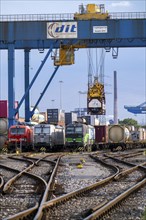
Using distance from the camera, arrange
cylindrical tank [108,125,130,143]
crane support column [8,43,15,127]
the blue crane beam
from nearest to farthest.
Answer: the blue crane beam
crane support column [8,43,15,127]
cylindrical tank [108,125,130,143]

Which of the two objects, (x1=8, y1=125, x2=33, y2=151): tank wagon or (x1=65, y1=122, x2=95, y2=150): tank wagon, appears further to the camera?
(x1=65, y1=122, x2=95, y2=150): tank wagon

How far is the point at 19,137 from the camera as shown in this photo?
127ft

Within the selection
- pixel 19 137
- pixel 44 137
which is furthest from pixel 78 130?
pixel 19 137

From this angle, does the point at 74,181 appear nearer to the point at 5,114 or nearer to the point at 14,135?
the point at 14,135

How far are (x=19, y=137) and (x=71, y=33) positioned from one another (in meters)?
9.35

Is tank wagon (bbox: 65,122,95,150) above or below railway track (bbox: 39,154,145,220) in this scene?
above

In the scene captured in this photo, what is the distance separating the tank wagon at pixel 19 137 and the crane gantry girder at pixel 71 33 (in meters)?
2.95

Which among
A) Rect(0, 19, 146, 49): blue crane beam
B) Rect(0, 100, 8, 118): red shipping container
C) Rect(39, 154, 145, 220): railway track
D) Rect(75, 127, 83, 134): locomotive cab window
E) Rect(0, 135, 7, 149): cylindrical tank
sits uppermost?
Rect(0, 19, 146, 49): blue crane beam

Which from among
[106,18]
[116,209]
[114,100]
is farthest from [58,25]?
[114,100]

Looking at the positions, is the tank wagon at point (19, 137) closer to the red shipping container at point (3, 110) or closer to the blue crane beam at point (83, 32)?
the red shipping container at point (3, 110)

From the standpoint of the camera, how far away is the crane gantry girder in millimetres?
33938

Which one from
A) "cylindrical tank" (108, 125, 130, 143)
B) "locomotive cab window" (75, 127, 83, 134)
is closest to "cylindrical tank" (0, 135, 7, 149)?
"locomotive cab window" (75, 127, 83, 134)

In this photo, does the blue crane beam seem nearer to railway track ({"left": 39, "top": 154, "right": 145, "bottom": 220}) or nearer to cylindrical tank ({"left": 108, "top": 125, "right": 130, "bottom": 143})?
cylindrical tank ({"left": 108, "top": 125, "right": 130, "bottom": 143})

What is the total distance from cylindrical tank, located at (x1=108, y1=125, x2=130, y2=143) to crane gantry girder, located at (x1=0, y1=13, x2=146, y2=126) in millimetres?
15400
